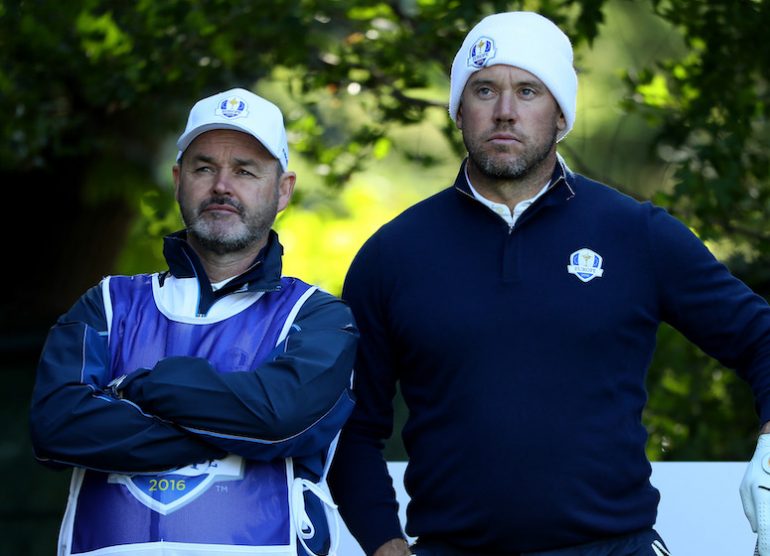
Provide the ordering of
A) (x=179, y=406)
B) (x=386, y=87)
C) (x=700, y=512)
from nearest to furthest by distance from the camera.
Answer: (x=179, y=406), (x=700, y=512), (x=386, y=87)

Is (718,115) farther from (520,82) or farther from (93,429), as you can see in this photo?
(93,429)

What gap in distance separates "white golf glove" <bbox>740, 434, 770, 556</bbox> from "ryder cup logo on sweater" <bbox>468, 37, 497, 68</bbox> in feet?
3.78

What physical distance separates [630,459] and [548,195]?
69cm

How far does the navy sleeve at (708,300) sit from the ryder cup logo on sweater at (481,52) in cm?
61

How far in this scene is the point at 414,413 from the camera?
3527 mm

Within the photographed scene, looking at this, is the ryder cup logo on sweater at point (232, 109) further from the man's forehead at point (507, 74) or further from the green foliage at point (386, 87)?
the green foliage at point (386, 87)

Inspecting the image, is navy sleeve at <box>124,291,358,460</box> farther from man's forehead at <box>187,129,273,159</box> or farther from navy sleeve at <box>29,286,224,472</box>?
man's forehead at <box>187,129,273,159</box>

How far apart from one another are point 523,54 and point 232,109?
2.48 ft

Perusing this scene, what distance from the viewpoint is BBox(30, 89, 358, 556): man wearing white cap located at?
10.3 ft

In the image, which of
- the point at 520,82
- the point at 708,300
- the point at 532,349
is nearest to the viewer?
the point at 532,349

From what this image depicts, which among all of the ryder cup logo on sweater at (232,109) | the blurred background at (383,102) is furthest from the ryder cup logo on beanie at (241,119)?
the blurred background at (383,102)

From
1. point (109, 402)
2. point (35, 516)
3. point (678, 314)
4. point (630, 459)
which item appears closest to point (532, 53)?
point (678, 314)

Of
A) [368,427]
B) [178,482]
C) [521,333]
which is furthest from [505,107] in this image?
[178,482]

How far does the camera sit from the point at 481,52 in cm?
359
